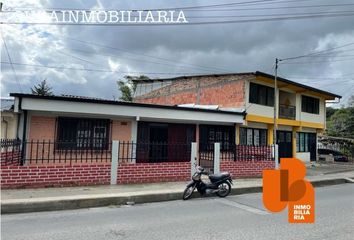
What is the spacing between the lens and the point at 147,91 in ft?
92.4

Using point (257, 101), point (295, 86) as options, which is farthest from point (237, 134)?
point (295, 86)

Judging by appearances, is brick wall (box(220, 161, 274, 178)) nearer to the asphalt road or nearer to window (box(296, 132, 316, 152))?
the asphalt road

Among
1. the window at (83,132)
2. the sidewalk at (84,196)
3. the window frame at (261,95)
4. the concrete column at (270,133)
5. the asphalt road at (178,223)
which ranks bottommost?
the asphalt road at (178,223)

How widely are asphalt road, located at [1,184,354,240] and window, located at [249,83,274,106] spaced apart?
12716mm

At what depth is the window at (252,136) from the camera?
20.9 metres

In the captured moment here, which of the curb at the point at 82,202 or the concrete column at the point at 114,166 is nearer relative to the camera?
the curb at the point at 82,202

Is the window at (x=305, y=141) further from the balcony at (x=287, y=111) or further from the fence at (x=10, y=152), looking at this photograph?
the fence at (x=10, y=152)

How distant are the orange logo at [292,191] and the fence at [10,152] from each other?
744 cm

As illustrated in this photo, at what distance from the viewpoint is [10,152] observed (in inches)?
406

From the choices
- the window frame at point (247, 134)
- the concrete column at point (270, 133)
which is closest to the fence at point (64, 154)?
the window frame at point (247, 134)

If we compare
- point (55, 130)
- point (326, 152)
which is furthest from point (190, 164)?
point (326, 152)

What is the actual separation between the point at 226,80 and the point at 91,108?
34.9 ft

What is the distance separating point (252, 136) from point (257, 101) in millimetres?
2301

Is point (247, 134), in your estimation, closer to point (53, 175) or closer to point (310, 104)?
point (310, 104)
